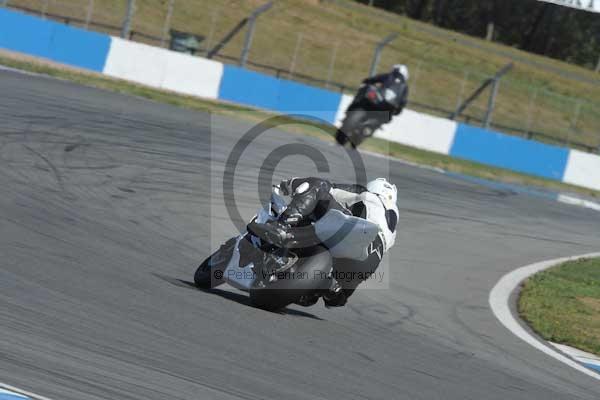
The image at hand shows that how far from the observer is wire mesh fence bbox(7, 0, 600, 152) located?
1169 inches

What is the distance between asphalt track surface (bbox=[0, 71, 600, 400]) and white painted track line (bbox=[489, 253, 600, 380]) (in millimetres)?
124

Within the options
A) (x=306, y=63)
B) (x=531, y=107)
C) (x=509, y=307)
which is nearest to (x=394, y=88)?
(x=509, y=307)

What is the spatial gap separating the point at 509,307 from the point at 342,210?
3.43 m

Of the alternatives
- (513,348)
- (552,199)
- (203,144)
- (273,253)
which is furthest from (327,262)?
(552,199)

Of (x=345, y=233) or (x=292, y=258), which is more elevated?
(x=345, y=233)

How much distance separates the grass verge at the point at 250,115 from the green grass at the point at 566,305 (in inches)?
327

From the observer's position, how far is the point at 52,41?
25234 mm

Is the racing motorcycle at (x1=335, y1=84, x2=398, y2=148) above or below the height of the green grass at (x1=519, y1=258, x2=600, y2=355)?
above

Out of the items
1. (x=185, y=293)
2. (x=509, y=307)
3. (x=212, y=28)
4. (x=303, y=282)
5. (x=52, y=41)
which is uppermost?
(x=212, y=28)

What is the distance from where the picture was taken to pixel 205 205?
37.2 ft

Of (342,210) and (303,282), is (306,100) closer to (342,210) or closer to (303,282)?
(342,210)

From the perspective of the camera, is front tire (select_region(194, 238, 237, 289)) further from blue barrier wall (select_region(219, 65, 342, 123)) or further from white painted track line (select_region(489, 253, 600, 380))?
blue barrier wall (select_region(219, 65, 342, 123))

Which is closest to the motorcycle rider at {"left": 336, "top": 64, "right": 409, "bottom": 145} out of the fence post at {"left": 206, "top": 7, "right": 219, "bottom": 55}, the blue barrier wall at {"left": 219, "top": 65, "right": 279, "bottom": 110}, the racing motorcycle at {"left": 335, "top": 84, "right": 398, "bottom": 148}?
the racing motorcycle at {"left": 335, "top": 84, "right": 398, "bottom": 148}

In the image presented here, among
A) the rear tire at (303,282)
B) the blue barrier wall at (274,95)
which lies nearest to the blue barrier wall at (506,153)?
the blue barrier wall at (274,95)
